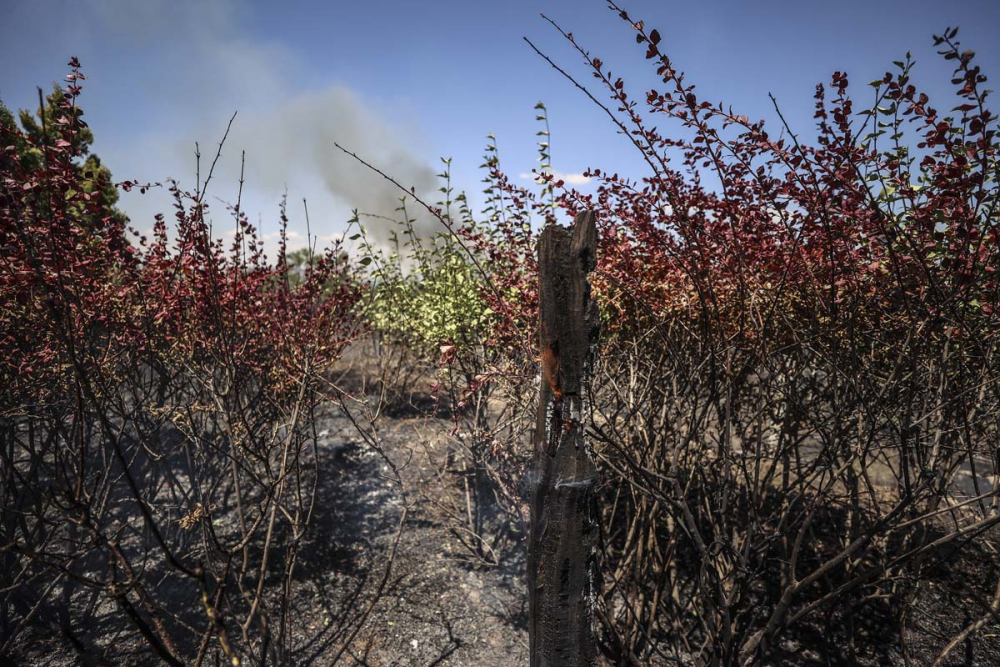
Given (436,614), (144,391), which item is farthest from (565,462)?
(144,391)

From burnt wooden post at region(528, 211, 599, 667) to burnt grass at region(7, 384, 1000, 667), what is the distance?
1.53m

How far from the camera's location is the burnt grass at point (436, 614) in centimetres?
369

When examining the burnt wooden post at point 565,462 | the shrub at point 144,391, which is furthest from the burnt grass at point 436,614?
the burnt wooden post at point 565,462

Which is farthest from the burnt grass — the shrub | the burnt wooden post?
the burnt wooden post

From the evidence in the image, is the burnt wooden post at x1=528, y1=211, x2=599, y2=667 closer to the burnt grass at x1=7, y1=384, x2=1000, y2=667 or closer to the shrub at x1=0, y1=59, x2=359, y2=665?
the shrub at x1=0, y1=59, x2=359, y2=665

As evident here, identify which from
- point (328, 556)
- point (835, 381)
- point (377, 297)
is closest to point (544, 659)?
point (835, 381)

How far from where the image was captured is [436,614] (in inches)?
167

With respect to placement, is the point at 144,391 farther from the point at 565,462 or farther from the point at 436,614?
Result: the point at 565,462

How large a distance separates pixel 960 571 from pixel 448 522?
476 cm

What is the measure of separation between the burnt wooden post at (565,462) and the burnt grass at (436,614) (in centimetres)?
153

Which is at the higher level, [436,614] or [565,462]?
[565,462]

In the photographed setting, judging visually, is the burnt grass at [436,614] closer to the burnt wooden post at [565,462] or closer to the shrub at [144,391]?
the shrub at [144,391]

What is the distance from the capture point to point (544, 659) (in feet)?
5.52

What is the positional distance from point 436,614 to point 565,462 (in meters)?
3.24
